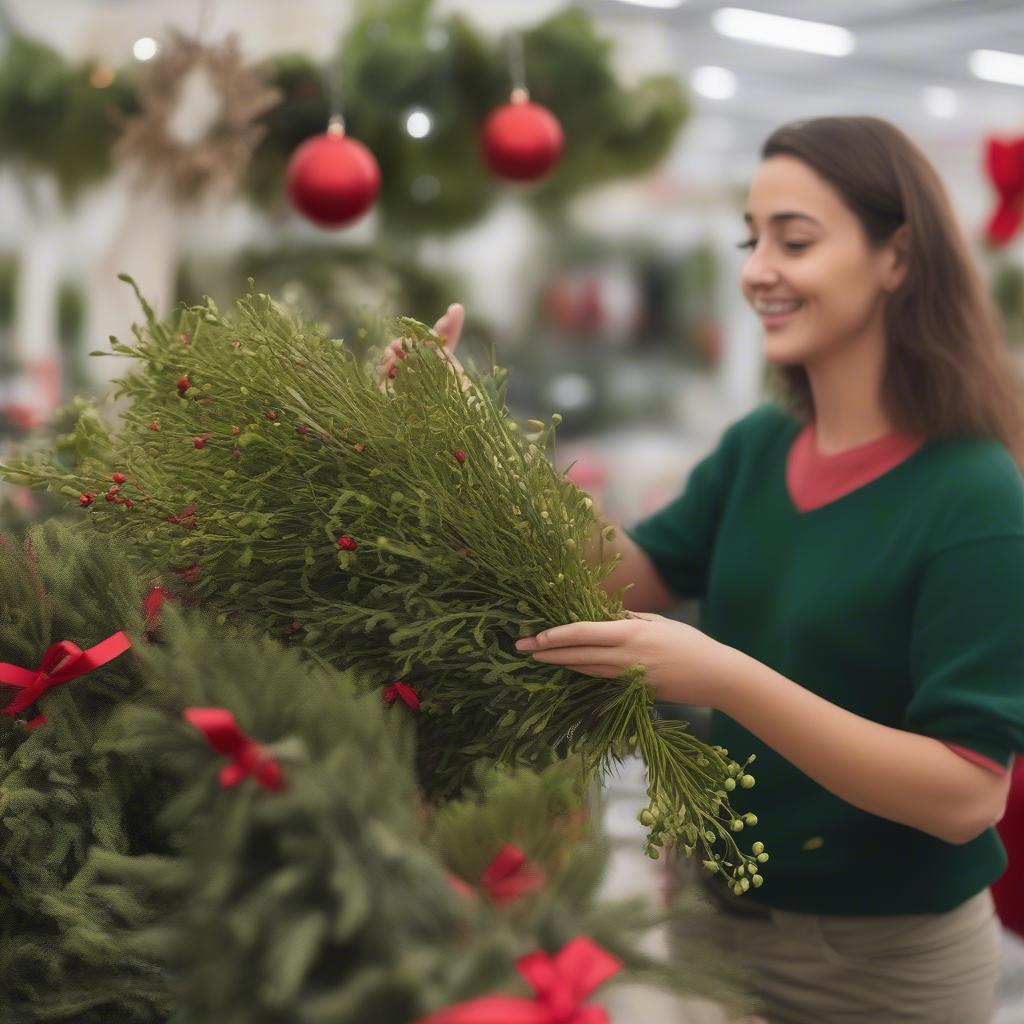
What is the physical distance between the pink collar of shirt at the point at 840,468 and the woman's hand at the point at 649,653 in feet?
1.03

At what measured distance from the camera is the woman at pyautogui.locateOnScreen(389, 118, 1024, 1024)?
789mm

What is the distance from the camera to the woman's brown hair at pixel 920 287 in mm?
889

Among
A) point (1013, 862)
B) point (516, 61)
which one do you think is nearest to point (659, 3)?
point (516, 61)

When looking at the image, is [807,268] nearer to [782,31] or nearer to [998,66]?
[782,31]

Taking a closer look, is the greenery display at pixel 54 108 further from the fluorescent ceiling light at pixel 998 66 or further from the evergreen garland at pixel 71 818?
the fluorescent ceiling light at pixel 998 66

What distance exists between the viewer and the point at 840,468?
947 mm

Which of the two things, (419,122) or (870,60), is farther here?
(870,60)

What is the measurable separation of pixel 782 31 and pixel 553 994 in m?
3.69

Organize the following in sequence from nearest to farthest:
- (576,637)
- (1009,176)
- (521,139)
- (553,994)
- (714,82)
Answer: (553,994)
(576,637)
(1009,176)
(521,139)
(714,82)

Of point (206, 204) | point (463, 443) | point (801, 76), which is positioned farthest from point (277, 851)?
point (801, 76)

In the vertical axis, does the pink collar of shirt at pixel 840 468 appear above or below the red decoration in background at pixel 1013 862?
above

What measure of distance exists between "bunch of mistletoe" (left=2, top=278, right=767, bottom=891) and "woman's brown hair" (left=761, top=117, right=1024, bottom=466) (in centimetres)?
43

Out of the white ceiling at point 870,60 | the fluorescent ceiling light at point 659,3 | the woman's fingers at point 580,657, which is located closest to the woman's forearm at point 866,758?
the woman's fingers at point 580,657

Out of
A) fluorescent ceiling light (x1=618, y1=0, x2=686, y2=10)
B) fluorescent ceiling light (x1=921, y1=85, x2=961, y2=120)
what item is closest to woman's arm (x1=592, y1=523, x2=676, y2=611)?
fluorescent ceiling light (x1=618, y1=0, x2=686, y2=10)
